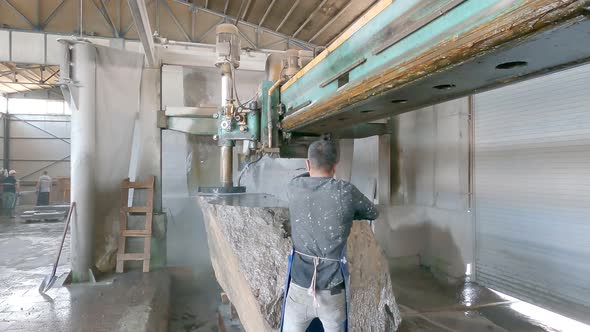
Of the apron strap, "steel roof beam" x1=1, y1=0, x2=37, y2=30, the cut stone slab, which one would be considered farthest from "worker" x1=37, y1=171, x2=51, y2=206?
the apron strap

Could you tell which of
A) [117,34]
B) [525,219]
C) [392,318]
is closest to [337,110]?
[392,318]

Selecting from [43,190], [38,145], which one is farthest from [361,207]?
[38,145]

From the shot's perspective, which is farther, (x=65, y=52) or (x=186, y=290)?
(x=186, y=290)

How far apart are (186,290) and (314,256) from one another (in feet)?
10.3

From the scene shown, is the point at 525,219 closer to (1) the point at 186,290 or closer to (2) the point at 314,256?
(2) the point at 314,256

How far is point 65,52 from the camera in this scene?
353cm

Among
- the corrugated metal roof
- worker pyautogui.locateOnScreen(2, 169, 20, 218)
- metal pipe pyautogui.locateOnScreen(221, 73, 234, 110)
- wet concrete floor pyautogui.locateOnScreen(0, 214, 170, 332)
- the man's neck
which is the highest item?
the corrugated metal roof

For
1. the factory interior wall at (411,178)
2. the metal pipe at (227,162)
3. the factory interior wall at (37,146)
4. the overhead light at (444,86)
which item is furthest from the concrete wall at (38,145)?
the overhead light at (444,86)

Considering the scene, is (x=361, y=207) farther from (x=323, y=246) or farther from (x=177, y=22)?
(x=177, y=22)

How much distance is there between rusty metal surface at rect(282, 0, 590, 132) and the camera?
75 centimetres

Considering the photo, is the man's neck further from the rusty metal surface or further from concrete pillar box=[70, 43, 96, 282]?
concrete pillar box=[70, 43, 96, 282]

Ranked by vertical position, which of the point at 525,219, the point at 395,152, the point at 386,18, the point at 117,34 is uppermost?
the point at 117,34

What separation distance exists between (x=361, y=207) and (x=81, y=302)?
272cm

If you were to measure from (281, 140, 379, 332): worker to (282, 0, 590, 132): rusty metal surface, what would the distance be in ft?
0.89
